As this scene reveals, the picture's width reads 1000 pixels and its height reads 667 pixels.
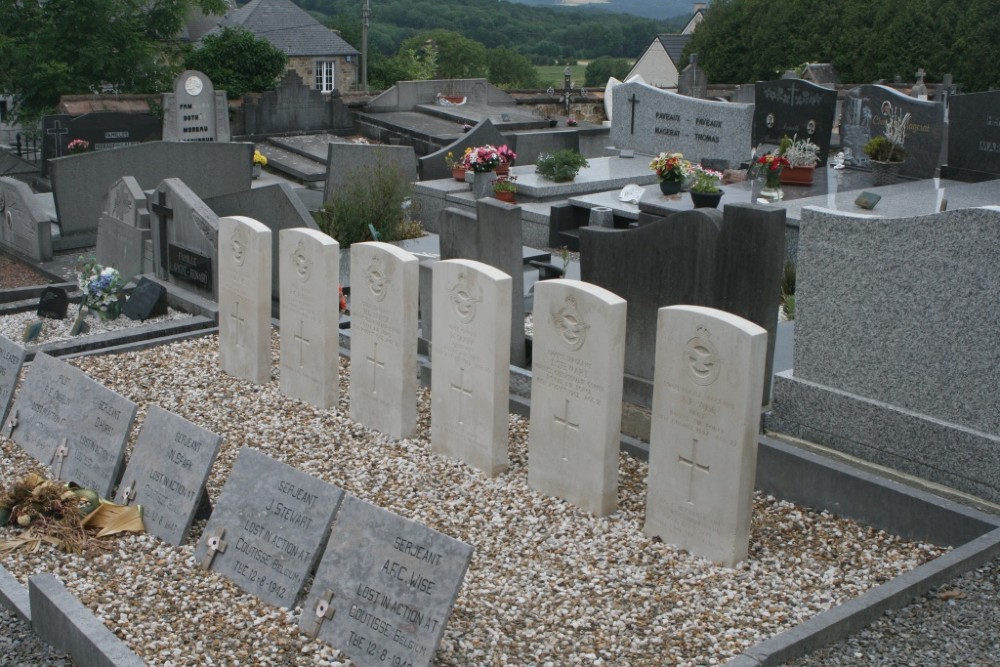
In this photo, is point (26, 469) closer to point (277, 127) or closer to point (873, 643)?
point (873, 643)

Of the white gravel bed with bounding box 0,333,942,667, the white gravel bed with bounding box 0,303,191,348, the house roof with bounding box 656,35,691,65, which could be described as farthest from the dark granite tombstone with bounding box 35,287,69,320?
the house roof with bounding box 656,35,691,65

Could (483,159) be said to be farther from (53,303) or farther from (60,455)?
(60,455)

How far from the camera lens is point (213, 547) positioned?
5594 mm

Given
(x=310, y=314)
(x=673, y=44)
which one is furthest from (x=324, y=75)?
(x=310, y=314)

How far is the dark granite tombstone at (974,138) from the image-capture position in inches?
530

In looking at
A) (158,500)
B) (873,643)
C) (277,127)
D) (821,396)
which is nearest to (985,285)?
(821,396)

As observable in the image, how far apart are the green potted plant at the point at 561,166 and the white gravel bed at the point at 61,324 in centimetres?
525

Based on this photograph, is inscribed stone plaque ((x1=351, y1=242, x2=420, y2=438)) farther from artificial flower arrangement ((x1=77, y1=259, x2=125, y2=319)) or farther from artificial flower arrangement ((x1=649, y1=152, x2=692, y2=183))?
artificial flower arrangement ((x1=649, y1=152, x2=692, y2=183))

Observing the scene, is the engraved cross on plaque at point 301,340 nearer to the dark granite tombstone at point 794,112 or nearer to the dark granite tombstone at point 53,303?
the dark granite tombstone at point 53,303

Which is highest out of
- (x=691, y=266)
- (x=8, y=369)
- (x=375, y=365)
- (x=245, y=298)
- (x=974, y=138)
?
(x=974, y=138)

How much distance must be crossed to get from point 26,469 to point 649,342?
3919 mm

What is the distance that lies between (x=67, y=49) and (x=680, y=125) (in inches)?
486

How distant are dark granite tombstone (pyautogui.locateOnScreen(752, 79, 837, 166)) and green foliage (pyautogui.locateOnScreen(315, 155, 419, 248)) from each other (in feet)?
16.6

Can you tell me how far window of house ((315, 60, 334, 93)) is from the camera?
47.9 m
